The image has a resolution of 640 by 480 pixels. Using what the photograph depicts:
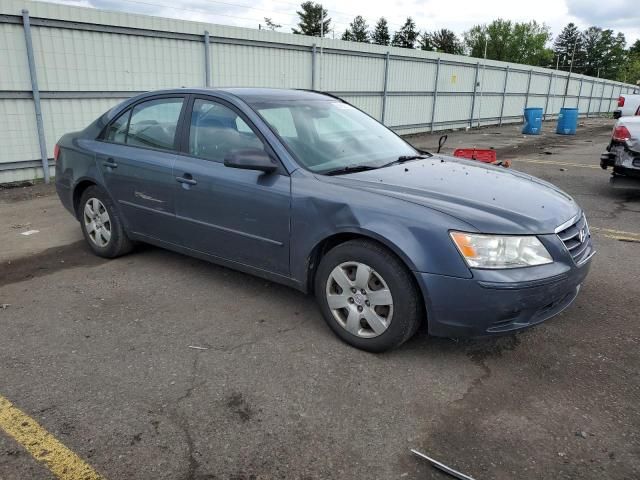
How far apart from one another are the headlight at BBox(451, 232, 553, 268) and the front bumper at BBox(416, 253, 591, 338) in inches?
4.1

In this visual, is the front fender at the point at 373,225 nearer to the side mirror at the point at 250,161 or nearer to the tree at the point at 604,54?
the side mirror at the point at 250,161

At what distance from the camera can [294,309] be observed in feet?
12.7

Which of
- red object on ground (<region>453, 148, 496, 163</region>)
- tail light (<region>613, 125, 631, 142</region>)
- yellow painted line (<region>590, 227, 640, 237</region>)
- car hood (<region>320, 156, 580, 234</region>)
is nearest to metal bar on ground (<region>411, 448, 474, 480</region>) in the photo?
car hood (<region>320, 156, 580, 234</region>)

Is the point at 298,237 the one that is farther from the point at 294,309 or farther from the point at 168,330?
the point at 168,330

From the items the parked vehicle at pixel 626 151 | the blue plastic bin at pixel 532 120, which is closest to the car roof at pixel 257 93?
the parked vehicle at pixel 626 151

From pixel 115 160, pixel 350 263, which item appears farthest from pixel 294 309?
pixel 115 160

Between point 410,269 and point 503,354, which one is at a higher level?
point 410,269

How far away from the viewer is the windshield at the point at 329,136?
11.9 feet

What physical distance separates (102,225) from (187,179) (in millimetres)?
1362

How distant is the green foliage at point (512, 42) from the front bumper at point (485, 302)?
97.5 metres

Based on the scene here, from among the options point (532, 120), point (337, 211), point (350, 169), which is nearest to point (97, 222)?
point (350, 169)

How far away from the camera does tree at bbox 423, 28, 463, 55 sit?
89.2 meters

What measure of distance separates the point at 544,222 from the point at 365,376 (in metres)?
1.37

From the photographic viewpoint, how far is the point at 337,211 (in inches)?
125
